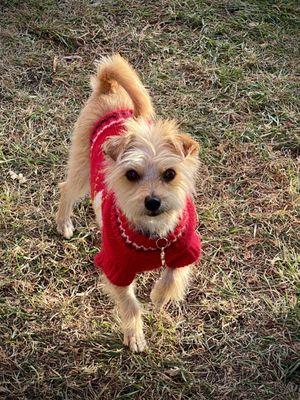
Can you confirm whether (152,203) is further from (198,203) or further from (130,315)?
(198,203)

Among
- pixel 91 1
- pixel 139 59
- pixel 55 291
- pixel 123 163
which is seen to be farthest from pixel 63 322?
pixel 91 1

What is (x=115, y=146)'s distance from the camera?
8.34 ft

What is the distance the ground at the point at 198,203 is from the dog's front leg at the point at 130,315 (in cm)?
8

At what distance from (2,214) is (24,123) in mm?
895

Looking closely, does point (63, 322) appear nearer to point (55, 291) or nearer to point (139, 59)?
point (55, 291)

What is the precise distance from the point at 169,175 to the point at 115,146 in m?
0.27

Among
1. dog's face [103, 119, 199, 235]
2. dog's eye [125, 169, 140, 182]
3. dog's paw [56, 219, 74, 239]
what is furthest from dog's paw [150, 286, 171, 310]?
dog's paw [56, 219, 74, 239]

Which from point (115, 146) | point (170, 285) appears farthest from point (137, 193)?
point (170, 285)

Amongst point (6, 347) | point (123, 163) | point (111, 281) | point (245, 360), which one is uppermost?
point (123, 163)

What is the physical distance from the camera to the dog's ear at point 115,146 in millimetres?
2502

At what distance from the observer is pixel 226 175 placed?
403cm

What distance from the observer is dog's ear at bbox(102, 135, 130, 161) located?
2.50 metres

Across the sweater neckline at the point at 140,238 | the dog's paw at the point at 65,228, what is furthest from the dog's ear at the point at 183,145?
the dog's paw at the point at 65,228

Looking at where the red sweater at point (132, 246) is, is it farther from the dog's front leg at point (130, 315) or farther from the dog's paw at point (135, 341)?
the dog's paw at point (135, 341)
